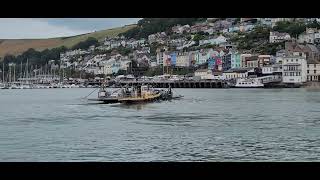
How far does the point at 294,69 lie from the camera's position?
19484 mm

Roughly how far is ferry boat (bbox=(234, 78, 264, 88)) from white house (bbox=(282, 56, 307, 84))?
6.79 ft

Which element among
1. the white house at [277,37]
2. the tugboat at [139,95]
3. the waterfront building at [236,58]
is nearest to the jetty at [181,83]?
the tugboat at [139,95]

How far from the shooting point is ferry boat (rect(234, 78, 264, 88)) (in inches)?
919

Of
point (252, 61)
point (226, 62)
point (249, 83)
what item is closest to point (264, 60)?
point (252, 61)

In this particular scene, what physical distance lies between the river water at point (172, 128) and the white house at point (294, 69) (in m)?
0.61

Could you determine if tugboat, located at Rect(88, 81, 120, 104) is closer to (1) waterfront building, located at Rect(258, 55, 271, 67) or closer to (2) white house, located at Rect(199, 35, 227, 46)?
(2) white house, located at Rect(199, 35, 227, 46)

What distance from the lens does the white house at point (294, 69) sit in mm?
18016

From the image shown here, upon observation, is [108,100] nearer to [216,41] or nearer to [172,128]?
[216,41]

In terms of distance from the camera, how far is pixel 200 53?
1817 cm

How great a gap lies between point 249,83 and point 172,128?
10.9m
